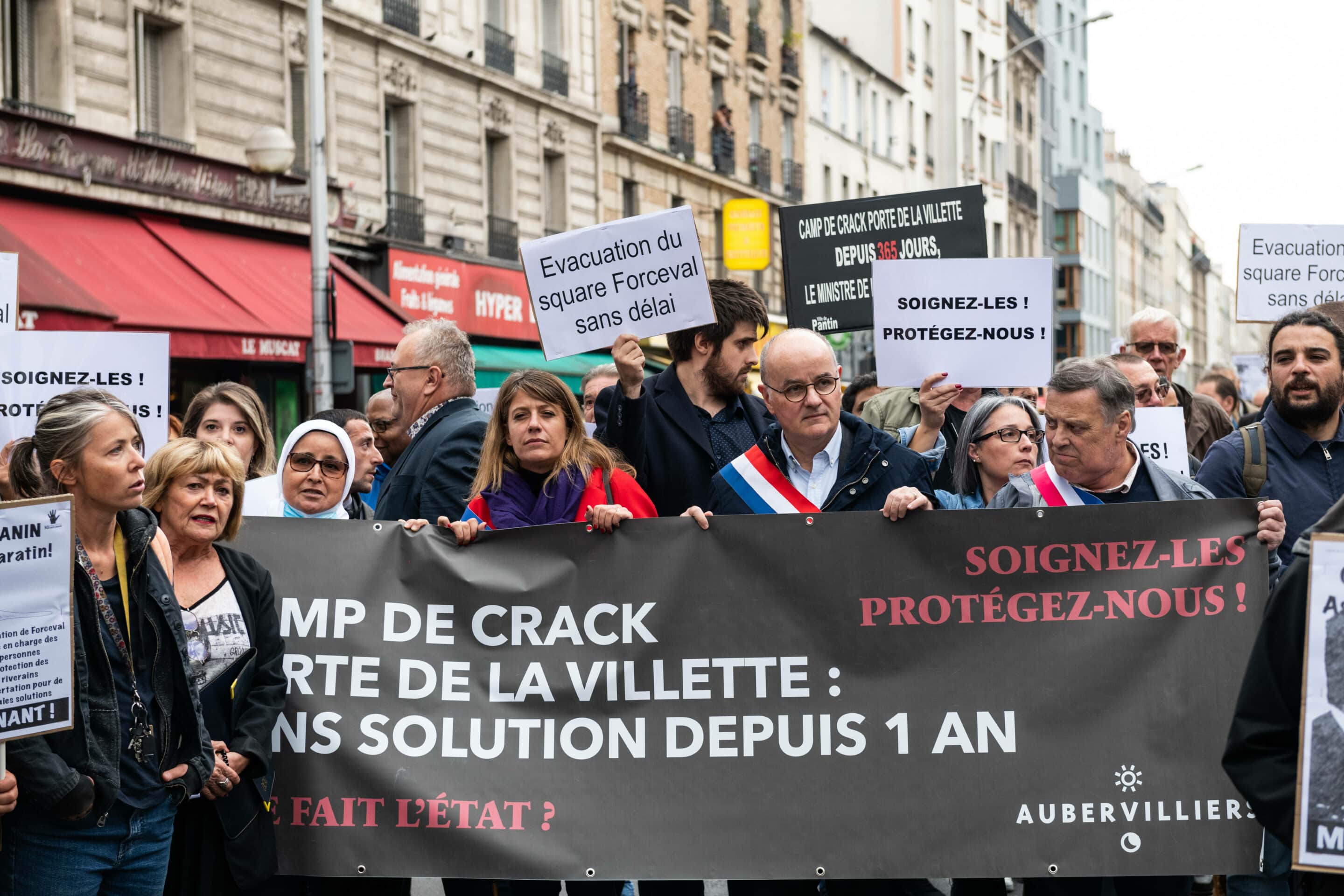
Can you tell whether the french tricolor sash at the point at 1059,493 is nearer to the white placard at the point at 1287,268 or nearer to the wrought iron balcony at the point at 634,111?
the white placard at the point at 1287,268

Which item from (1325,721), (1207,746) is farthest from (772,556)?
(1325,721)

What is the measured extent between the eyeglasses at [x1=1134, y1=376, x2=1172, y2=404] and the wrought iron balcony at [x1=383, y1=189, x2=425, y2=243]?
55.4ft

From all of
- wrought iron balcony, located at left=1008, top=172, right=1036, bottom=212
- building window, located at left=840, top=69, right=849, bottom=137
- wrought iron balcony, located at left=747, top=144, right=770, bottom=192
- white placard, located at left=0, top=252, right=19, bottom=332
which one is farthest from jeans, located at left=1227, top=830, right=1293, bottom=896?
wrought iron balcony, located at left=1008, top=172, right=1036, bottom=212

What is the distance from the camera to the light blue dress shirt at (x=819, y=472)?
5.18 m

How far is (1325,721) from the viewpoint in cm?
292

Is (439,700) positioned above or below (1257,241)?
below

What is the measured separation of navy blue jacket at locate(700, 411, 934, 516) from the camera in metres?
5.10

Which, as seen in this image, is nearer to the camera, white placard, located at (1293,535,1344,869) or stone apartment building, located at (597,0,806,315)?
white placard, located at (1293,535,1344,869)

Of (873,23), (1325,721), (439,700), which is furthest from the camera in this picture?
(873,23)

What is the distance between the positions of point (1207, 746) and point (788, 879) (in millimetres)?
1275

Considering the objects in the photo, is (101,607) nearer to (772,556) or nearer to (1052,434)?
(772,556)

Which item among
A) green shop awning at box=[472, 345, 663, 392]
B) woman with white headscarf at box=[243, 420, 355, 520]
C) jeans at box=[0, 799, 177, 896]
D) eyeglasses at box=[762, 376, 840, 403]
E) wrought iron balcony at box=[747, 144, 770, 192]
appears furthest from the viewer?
wrought iron balcony at box=[747, 144, 770, 192]

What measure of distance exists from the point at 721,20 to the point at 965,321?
32104mm

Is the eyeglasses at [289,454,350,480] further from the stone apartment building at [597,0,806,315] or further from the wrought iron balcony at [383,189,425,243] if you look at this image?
the stone apartment building at [597,0,806,315]
